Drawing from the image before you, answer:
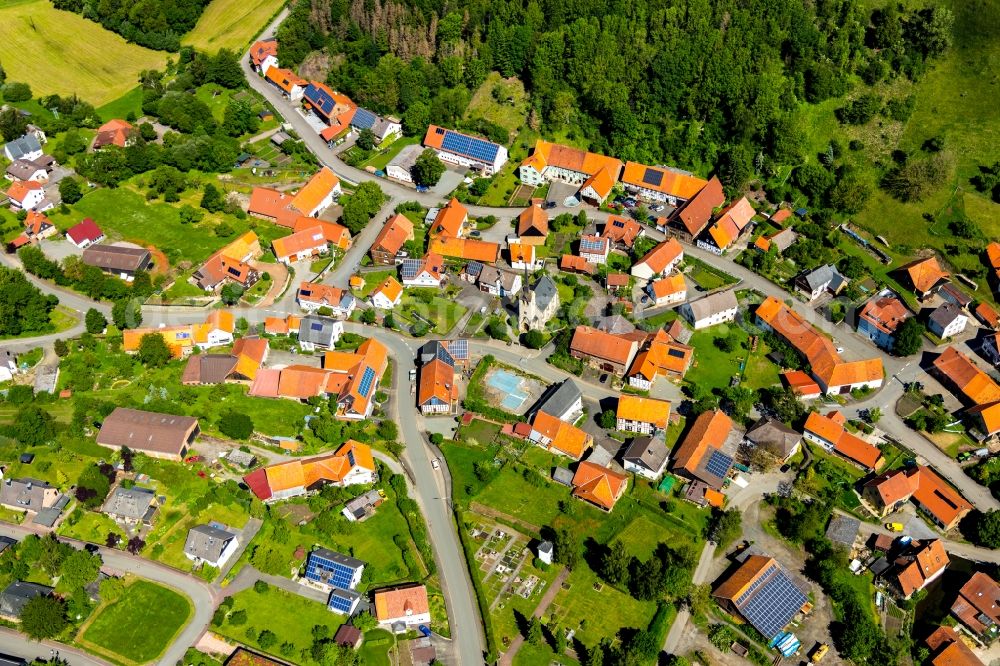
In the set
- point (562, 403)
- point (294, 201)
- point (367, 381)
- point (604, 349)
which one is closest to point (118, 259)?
point (294, 201)

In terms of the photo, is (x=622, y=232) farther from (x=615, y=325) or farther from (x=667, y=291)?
(x=615, y=325)

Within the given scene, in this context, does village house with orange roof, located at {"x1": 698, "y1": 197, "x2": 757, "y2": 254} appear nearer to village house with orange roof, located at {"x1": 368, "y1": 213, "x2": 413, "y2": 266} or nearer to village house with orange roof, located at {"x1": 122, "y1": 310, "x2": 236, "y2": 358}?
village house with orange roof, located at {"x1": 368, "y1": 213, "x2": 413, "y2": 266}

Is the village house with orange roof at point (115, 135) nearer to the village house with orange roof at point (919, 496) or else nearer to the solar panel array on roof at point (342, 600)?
the solar panel array on roof at point (342, 600)

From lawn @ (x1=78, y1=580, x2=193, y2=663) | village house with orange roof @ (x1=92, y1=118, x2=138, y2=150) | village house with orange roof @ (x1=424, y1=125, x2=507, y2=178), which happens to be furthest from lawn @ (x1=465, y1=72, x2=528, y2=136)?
lawn @ (x1=78, y1=580, x2=193, y2=663)

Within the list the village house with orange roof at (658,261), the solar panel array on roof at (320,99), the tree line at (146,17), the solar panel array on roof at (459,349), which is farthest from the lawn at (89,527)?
the tree line at (146,17)

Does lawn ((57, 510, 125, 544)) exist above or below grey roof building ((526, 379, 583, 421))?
below
